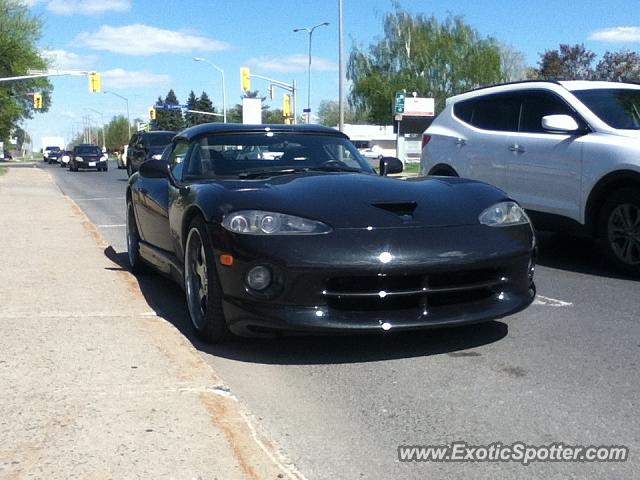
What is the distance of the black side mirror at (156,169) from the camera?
590 cm

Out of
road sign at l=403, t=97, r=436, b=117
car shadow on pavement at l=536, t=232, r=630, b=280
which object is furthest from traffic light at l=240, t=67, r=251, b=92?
car shadow on pavement at l=536, t=232, r=630, b=280

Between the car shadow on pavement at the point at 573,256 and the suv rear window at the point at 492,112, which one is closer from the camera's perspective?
the car shadow on pavement at the point at 573,256

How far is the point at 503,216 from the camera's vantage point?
4625mm

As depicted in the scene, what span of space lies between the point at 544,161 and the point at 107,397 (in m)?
5.08

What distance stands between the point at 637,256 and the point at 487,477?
4.36 m

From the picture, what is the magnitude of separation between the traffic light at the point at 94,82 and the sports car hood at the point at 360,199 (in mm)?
39035

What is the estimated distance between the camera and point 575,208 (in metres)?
7.05

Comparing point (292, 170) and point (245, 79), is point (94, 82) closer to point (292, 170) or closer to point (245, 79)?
point (245, 79)

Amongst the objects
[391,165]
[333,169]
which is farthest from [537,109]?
[333,169]

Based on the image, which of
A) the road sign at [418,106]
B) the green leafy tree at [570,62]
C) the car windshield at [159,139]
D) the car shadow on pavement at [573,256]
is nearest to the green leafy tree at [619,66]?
the green leafy tree at [570,62]

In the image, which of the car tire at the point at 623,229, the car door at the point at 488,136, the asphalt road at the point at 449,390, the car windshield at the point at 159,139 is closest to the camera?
the asphalt road at the point at 449,390

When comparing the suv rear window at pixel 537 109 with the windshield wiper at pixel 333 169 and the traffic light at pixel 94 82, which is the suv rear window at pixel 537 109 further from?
the traffic light at pixel 94 82

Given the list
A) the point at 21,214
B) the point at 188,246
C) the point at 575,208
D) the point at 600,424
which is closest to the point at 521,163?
the point at 575,208

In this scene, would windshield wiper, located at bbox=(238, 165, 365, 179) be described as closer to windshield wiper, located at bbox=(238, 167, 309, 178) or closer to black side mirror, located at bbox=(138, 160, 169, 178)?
windshield wiper, located at bbox=(238, 167, 309, 178)
